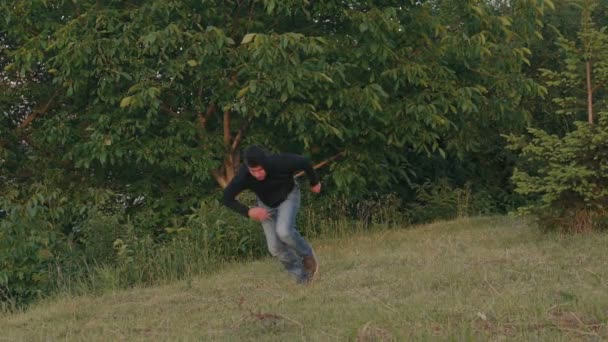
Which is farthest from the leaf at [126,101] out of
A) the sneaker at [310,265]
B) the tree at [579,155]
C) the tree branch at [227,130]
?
the tree at [579,155]

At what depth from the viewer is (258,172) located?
7.25 meters

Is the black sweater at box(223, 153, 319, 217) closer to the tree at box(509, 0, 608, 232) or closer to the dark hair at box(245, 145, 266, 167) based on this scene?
the dark hair at box(245, 145, 266, 167)

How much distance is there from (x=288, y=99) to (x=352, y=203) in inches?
118

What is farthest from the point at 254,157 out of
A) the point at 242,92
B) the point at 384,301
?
the point at 242,92

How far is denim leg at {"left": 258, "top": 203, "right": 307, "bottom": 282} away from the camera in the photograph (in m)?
7.66

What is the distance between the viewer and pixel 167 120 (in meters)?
11.2

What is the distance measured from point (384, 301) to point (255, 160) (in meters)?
1.79

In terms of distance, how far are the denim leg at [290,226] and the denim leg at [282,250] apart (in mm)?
71

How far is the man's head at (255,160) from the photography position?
7.11 m

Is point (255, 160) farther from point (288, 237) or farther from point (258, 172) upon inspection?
point (288, 237)

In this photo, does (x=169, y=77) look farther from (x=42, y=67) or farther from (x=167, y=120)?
(x=42, y=67)

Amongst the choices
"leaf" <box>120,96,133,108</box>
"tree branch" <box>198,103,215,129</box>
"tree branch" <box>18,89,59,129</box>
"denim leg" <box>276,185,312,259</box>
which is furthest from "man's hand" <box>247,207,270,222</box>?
"tree branch" <box>18,89,59,129</box>

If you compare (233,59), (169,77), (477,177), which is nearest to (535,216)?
(233,59)

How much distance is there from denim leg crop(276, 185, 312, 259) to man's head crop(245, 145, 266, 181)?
482 mm
